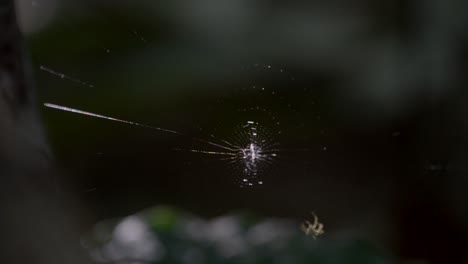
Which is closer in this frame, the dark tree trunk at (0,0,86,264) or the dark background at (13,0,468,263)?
the dark tree trunk at (0,0,86,264)

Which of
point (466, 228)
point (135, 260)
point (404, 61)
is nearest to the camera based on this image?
point (135, 260)

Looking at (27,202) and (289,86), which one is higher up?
(289,86)

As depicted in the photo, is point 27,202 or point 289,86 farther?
point 289,86

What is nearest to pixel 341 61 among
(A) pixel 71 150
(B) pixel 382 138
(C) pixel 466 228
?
(B) pixel 382 138

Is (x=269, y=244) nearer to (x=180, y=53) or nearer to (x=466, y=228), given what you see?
(x=180, y=53)
